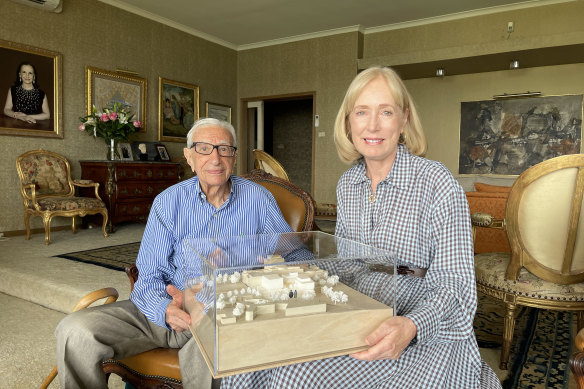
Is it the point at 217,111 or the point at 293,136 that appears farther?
the point at 293,136

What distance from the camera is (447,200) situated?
1151 millimetres

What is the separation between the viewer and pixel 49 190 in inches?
219

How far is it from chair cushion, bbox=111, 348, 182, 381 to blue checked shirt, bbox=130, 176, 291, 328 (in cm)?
11

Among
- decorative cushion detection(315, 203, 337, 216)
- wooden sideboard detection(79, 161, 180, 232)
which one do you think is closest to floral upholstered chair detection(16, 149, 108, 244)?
wooden sideboard detection(79, 161, 180, 232)

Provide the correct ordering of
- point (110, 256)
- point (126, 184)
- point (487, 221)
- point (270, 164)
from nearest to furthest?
point (487, 221), point (270, 164), point (110, 256), point (126, 184)

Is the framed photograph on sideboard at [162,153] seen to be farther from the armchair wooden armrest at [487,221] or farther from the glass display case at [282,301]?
the glass display case at [282,301]

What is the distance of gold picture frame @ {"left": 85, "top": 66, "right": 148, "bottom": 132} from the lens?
21.0 feet

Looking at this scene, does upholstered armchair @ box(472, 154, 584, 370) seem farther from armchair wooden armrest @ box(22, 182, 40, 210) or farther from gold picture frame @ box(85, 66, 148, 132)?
gold picture frame @ box(85, 66, 148, 132)

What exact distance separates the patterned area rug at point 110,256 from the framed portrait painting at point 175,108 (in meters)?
3.33

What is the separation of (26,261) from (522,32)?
7593 mm

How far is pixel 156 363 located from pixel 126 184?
4991mm

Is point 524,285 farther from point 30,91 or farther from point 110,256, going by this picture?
point 30,91

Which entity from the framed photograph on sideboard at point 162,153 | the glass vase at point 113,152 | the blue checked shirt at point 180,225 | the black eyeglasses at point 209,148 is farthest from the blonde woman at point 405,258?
the framed photograph on sideboard at point 162,153

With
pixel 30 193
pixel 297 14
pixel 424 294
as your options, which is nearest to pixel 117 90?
pixel 30 193
